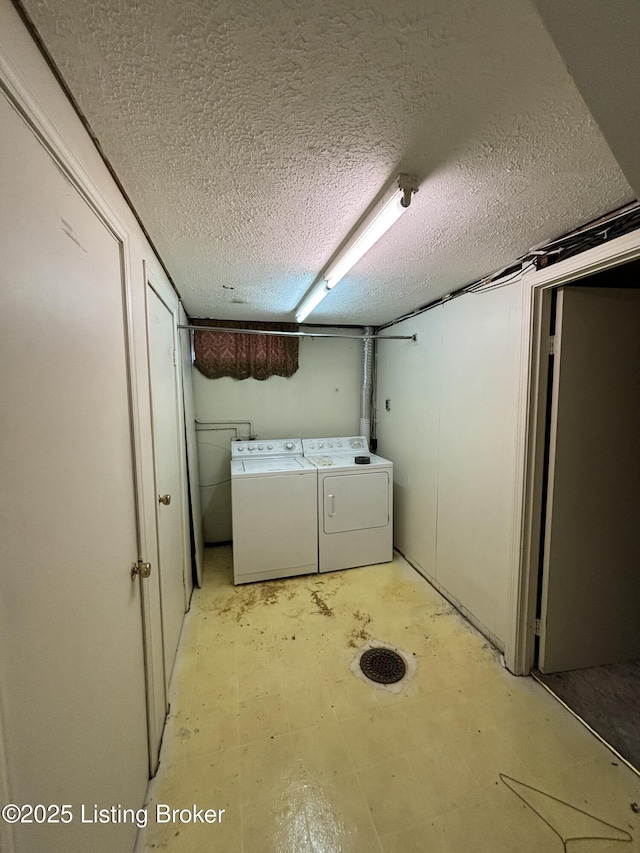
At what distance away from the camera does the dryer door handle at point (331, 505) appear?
285 cm

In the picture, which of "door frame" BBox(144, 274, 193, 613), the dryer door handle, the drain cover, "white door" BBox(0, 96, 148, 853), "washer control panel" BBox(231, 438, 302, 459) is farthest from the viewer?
"washer control panel" BBox(231, 438, 302, 459)

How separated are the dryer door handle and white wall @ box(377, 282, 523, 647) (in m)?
0.73

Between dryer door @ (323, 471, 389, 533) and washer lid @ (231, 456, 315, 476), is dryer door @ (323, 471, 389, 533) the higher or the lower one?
the lower one

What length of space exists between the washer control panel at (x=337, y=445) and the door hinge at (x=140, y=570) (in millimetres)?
2214

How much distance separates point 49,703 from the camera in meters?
0.65

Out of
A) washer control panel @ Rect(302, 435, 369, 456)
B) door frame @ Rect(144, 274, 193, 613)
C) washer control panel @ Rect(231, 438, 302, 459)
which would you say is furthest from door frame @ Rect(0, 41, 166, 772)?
washer control panel @ Rect(302, 435, 369, 456)

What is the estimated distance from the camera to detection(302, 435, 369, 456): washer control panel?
3.44m

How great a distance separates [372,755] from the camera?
1.42m

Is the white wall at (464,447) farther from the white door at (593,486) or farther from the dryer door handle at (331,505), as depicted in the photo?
the dryer door handle at (331,505)

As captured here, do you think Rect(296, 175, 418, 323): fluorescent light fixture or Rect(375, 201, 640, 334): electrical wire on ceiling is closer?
Rect(296, 175, 418, 323): fluorescent light fixture

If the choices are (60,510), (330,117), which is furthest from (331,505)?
(330,117)

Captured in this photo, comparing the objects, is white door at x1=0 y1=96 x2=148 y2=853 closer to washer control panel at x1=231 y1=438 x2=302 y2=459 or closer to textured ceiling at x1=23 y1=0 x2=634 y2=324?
textured ceiling at x1=23 y1=0 x2=634 y2=324

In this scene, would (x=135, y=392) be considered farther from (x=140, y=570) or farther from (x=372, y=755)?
(x=372, y=755)

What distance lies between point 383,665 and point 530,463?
1.44m
